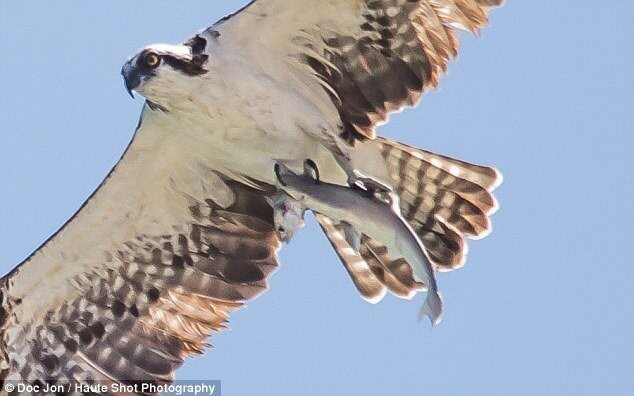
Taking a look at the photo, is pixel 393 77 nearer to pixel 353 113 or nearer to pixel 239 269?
pixel 353 113

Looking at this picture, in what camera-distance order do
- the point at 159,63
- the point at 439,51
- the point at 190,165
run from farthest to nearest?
the point at 190,165
the point at 439,51
the point at 159,63

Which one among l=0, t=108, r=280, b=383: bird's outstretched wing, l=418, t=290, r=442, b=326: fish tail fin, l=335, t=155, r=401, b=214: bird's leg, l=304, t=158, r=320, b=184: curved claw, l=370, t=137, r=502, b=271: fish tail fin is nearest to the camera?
l=418, t=290, r=442, b=326: fish tail fin

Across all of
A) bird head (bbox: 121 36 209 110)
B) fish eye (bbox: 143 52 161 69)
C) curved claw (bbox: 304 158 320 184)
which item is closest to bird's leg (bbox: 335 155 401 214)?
curved claw (bbox: 304 158 320 184)

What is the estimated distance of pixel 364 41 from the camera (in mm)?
8742

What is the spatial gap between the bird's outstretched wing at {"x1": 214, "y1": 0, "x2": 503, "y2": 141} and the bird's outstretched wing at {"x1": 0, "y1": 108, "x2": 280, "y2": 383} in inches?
42.5

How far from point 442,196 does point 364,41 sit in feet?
4.98

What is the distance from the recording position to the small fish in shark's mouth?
832cm

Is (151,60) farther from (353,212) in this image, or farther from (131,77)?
(353,212)

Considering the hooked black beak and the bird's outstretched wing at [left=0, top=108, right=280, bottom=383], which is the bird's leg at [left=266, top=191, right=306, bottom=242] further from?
the hooked black beak

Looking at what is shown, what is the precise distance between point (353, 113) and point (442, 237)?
1.31 meters

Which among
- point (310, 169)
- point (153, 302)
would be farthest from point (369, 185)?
point (153, 302)

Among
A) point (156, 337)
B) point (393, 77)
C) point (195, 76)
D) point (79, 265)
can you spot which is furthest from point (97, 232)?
point (393, 77)

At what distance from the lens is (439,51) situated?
8.64 meters

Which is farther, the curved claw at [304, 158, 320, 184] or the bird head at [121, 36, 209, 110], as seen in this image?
the curved claw at [304, 158, 320, 184]
